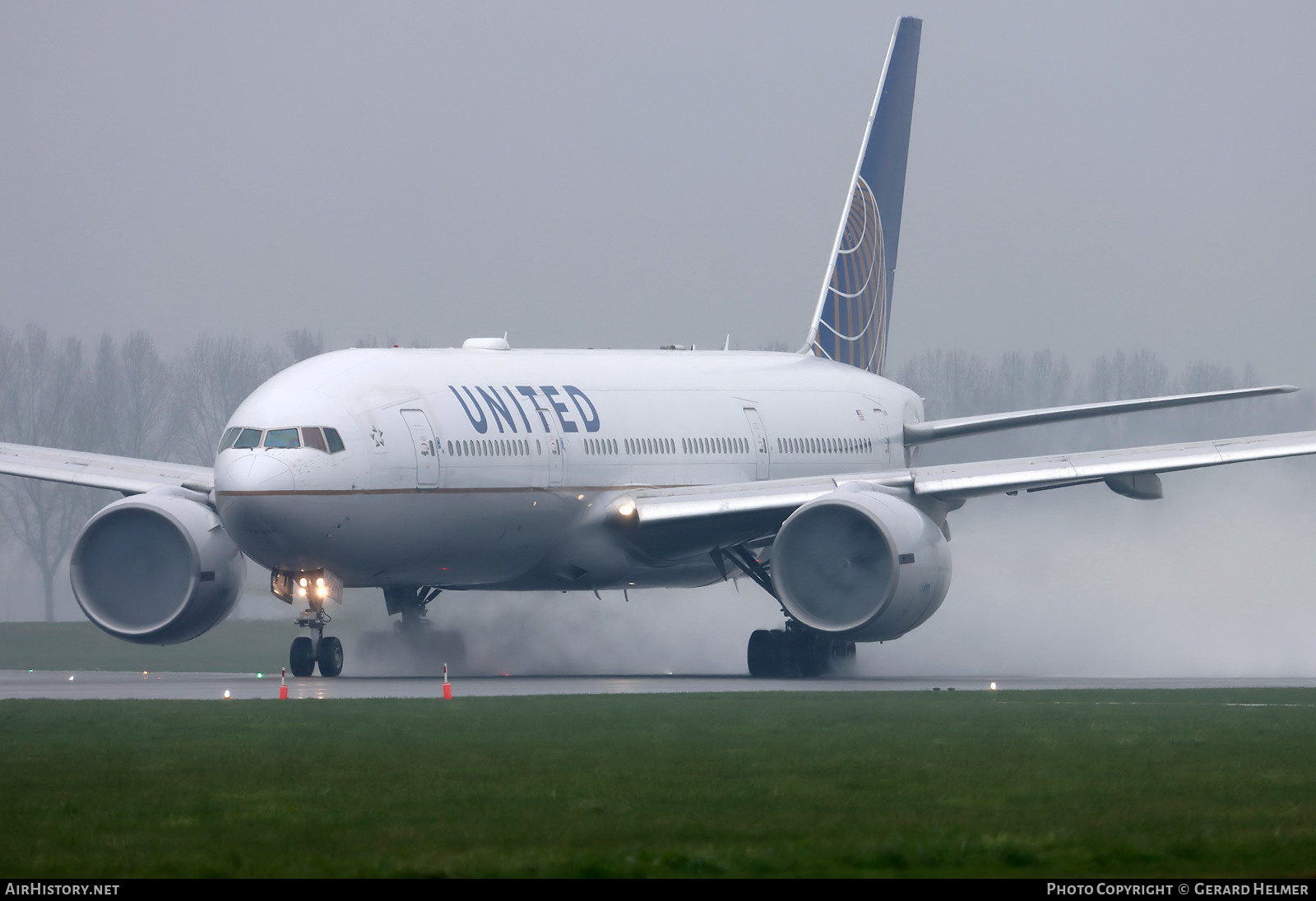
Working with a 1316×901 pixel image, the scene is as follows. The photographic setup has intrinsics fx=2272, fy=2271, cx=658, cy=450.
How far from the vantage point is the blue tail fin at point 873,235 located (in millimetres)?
43281

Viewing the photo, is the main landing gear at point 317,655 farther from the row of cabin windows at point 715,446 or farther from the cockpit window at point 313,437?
the row of cabin windows at point 715,446

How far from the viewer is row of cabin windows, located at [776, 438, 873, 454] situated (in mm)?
37344

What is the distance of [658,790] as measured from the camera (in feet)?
50.5

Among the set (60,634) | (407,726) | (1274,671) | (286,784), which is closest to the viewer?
(286,784)

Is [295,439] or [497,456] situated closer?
[295,439]

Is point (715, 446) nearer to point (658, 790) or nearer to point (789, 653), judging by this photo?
point (789, 653)

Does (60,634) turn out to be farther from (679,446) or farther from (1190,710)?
(1190,710)

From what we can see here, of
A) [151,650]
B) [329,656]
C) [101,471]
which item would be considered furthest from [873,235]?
[329,656]

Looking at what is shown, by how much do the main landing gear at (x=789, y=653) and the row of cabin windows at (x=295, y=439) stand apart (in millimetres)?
7539

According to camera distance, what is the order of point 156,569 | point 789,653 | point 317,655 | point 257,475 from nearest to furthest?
point 257,475 → point 317,655 → point 156,569 → point 789,653

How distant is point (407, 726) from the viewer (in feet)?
67.9

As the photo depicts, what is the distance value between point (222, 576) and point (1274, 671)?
15.8m

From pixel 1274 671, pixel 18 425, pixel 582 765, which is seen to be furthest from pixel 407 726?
pixel 18 425

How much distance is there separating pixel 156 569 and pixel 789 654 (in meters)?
9.02
